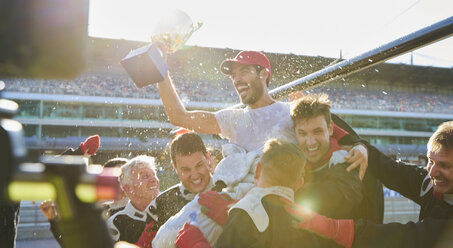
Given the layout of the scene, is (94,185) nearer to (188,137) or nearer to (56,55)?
(56,55)

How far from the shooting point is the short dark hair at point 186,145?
6.17ft

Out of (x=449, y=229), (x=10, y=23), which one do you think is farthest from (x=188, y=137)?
(x=10, y=23)

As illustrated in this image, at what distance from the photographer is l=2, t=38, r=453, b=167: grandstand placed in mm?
23031

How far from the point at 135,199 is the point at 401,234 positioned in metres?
1.60

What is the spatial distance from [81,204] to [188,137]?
4.80 ft

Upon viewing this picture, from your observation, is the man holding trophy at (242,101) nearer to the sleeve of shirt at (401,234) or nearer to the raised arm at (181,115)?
the raised arm at (181,115)

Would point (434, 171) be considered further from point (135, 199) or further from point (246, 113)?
point (135, 199)

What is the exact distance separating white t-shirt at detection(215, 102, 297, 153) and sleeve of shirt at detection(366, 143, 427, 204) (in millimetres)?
366

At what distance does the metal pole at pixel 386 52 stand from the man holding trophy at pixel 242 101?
20cm

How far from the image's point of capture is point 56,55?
632 millimetres

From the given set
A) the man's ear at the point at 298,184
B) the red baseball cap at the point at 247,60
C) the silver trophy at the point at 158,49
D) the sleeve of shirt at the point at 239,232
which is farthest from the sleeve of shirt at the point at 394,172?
the silver trophy at the point at 158,49

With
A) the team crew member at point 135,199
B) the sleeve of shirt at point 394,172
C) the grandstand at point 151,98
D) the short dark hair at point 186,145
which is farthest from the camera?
the grandstand at point 151,98

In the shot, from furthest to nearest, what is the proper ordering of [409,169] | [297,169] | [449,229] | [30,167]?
[409,169] < [297,169] < [449,229] < [30,167]

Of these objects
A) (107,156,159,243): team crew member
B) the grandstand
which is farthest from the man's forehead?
the grandstand
